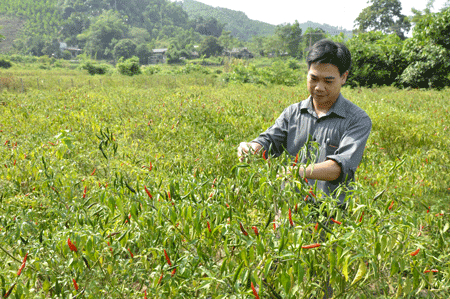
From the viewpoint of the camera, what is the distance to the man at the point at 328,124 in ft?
5.30

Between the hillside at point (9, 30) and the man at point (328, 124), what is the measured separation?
308 feet

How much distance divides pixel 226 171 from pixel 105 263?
211 cm

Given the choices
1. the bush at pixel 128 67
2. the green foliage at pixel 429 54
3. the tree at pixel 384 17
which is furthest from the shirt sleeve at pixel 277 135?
the tree at pixel 384 17

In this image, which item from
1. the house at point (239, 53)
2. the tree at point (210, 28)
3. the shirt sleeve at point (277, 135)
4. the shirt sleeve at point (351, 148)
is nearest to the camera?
the shirt sleeve at point (351, 148)

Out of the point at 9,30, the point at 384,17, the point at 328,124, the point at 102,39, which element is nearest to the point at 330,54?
the point at 328,124

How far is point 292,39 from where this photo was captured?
76.2 m

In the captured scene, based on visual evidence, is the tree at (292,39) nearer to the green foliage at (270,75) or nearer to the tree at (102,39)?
the tree at (102,39)

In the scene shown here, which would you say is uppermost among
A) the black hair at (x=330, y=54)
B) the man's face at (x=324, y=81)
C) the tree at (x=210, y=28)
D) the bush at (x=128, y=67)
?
the tree at (x=210, y=28)

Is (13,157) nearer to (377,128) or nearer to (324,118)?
(324,118)

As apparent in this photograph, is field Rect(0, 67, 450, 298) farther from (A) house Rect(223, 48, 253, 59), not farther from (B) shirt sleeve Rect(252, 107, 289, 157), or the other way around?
(A) house Rect(223, 48, 253, 59)

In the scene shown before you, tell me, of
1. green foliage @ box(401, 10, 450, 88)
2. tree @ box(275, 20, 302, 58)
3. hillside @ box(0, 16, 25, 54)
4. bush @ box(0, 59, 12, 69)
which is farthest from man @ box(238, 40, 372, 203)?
hillside @ box(0, 16, 25, 54)

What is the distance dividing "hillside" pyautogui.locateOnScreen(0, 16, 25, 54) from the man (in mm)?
93958

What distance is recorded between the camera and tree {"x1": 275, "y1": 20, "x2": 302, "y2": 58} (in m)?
75.0

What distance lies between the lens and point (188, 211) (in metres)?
1.13
